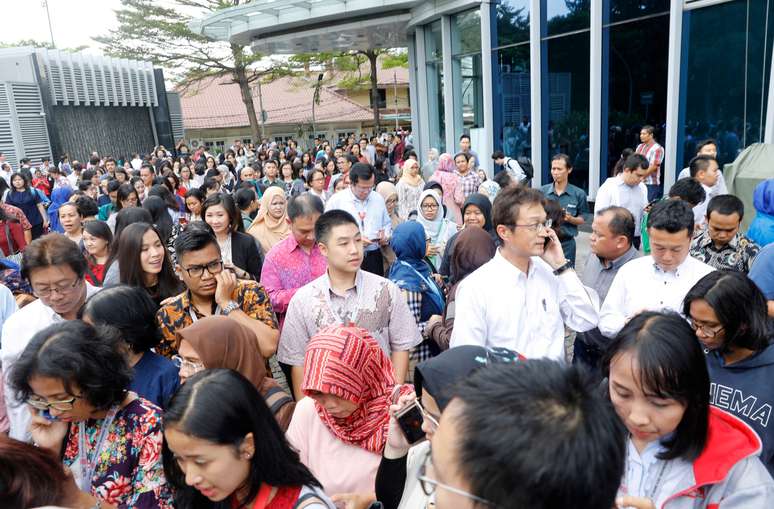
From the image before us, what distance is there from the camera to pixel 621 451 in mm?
1059

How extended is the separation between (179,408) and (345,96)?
43.4 meters

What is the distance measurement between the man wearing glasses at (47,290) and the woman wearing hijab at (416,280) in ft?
6.49

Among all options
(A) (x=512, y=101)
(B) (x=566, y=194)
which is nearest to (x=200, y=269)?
(B) (x=566, y=194)

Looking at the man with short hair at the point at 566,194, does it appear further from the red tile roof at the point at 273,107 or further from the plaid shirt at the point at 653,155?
the red tile roof at the point at 273,107

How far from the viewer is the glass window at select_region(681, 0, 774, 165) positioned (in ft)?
25.8

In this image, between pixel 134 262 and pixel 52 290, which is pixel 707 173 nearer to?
pixel 134 262

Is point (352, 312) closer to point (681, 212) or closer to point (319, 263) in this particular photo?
point (319, 263)

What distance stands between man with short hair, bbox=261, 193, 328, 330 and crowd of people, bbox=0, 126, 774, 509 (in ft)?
0.06

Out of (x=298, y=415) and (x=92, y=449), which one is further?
(x=298, y=415)

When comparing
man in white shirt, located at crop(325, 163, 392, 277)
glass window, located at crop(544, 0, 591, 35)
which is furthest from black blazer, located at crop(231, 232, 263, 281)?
glass window, located at crop(544, 0, 591, 35)

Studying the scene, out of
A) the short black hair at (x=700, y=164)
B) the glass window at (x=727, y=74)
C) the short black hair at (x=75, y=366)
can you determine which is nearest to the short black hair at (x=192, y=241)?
the short black hair at (x=75, y=366)

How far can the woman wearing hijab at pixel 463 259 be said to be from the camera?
359 cm

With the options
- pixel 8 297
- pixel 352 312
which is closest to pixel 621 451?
pixel 352 312

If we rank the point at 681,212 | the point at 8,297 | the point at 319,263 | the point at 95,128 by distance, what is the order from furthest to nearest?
the point at 95,128 → the point at 319,263 → the point at 8,297 → the point at 681,212
